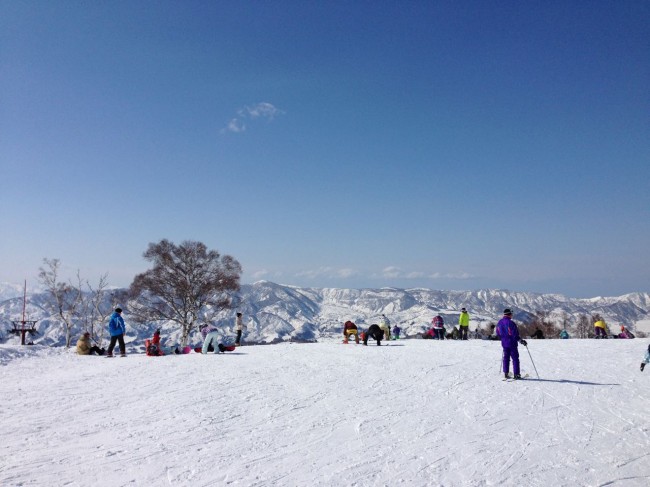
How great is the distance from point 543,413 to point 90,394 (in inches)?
431

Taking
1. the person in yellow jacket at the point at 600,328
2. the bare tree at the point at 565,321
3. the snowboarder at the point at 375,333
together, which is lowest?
the bare tree at the point at 565,321

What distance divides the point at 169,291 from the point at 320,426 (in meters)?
32.0

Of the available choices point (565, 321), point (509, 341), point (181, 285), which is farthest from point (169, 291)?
point (565, 321)

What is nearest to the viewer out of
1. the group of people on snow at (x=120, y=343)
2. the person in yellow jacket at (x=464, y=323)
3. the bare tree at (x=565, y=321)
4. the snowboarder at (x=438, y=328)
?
the group of people on snow at (x=120, y=343)

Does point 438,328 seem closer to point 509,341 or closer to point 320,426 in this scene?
point 509,341

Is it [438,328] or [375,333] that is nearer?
[375,333]

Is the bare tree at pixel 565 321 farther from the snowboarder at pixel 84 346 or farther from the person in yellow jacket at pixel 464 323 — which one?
the snowboarder at pixel 84 346

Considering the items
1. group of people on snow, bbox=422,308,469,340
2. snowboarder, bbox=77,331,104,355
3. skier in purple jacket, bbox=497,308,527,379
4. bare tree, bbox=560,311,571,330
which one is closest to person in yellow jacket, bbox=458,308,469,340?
group of people on snow, bbox=422,308,469,340

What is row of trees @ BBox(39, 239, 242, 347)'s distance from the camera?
3609cm

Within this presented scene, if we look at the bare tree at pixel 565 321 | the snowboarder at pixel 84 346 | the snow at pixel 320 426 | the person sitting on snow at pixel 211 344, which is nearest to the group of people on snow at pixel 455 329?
the snow at pixel 320 426

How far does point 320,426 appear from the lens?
8.04m

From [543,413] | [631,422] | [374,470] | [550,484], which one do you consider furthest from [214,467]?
[631,422]

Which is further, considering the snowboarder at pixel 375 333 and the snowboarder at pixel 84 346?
the snowboarder at pixel 375 333

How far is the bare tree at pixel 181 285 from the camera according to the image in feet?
119
